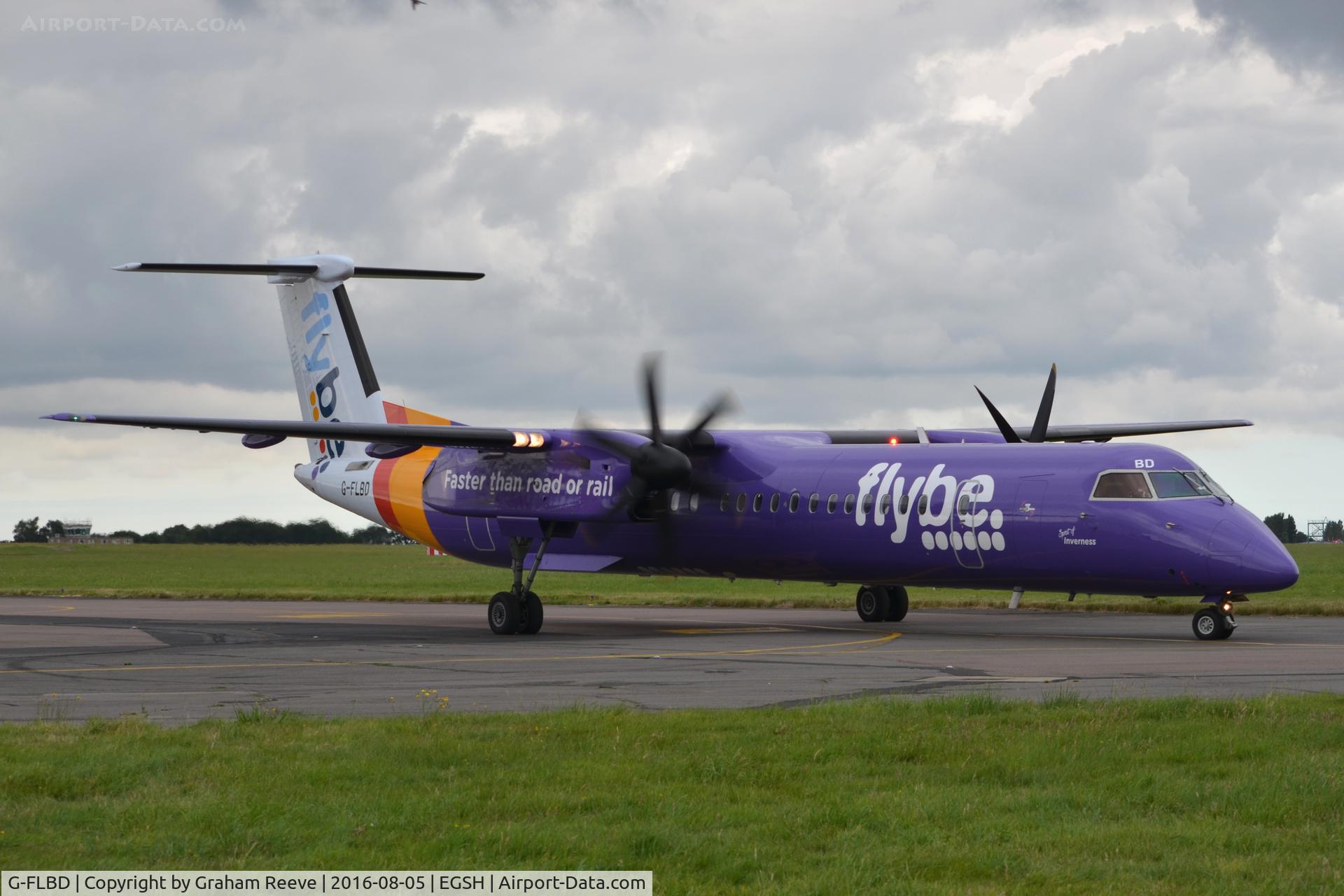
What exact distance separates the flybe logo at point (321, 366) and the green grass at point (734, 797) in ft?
66.6

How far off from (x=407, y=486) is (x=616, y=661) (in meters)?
11.5

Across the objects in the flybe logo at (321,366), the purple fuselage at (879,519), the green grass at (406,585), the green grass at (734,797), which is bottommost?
the green grass at (734,797)

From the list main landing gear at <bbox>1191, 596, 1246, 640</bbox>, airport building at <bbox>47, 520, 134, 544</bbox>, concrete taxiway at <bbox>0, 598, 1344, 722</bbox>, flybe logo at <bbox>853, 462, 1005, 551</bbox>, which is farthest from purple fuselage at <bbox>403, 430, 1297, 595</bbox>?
airport building at <bbox>47, 520, 134, 544</bbox>

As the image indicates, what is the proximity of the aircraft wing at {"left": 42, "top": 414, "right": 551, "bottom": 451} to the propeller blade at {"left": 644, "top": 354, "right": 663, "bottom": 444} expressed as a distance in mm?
2369

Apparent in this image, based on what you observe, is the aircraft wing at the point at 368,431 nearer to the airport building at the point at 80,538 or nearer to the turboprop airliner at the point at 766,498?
the turboprop airliner at the point at 766,498

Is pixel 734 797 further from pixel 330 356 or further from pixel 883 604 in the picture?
pixel 330 356

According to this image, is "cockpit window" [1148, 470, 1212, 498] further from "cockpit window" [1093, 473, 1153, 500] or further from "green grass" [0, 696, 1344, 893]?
"green grass" [0, 696, 1344, 893]

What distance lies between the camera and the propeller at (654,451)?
2489cm

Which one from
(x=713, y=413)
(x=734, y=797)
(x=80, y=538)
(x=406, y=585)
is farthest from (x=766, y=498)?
(x=80, y=538)

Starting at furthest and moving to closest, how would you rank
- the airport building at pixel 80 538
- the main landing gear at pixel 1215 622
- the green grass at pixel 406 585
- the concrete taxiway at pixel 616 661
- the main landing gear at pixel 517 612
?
the airport building at pixel 80 538, the green grass at pixel 406 585, the main landing gear at pixel 517 612, the main landing gear at pixel 1215 622, the concrete taxiway at pixel 616 661

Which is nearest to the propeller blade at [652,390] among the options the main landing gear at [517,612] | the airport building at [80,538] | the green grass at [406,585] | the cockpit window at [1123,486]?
the main landing gear at [517,612]

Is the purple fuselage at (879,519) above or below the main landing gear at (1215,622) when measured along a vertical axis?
above

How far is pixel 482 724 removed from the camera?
11844mm

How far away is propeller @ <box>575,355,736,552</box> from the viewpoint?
24891 millimetres
